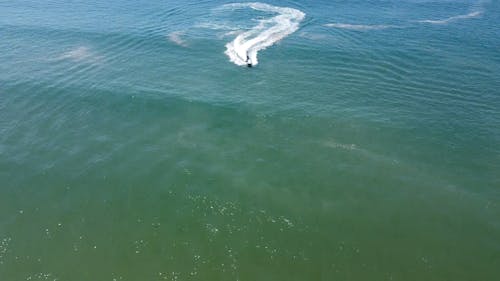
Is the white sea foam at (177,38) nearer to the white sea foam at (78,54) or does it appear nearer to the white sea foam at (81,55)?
the white sea foam at (81,55)

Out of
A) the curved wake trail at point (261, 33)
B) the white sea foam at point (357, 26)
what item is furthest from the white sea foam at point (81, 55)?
the white sea foam at point (357, 26)

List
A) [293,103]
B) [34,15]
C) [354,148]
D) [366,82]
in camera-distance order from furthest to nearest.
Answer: [34,15] < [366,82] < [293,103] < [354,148]

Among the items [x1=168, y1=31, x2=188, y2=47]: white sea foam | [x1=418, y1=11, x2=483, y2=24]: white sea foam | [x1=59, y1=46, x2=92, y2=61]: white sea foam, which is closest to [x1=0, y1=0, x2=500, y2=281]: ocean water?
[x1=59, y1=46, x2=92, y2=61]: white sea foam

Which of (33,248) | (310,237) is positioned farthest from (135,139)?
(310,237)

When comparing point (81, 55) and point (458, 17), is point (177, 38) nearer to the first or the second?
point (81, 55)

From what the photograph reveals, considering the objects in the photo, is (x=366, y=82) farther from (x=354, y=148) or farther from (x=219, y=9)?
(x=219, y=9)

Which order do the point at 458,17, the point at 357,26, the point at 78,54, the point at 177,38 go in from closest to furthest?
the point at 78,54 → the point at 177,38 → the point at 357,26 → the point at 458,17

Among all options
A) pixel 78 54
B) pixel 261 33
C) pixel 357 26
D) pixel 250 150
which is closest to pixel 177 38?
pixel 261 33
